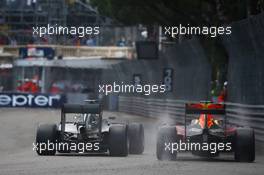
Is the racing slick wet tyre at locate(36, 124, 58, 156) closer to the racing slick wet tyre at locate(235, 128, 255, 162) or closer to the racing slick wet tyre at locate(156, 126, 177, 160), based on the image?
the racing slick wet tyre at locate(156, 126, 177, 160)

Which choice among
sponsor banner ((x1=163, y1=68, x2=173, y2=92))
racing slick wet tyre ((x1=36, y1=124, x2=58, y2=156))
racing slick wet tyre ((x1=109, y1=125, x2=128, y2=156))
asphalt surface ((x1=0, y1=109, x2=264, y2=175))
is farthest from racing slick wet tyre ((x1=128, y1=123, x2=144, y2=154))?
sponsor banner ((x1=163, y1=68, x2=173, y2=92))

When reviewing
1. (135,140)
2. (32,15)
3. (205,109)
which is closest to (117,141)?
(135,140)

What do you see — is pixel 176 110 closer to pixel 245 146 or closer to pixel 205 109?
pixel 205 109

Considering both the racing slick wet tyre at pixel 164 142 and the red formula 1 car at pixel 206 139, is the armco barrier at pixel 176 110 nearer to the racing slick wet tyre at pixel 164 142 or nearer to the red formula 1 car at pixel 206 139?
the red formula 1 car at pixel 206 139

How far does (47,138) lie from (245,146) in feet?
11.9

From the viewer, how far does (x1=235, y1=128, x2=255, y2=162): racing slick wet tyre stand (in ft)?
53.8

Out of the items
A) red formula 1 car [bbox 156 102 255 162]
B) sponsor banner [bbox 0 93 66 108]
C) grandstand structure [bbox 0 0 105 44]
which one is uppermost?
grandstand structure [bbox 0 0 105 44]

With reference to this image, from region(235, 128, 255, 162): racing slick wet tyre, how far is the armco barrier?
386 cm

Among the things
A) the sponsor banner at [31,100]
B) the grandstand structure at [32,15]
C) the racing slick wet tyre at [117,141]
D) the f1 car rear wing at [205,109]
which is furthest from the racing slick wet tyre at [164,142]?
the sponsor banner at [31,100]

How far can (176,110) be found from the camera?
31219 millimetres

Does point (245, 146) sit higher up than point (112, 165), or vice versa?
point (245, 146)

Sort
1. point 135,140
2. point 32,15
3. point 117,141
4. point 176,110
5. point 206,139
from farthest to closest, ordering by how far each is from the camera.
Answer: point 32,15
point 176,110
point 135,140
point 117,141
point 206,139

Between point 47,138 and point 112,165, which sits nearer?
point 112,165

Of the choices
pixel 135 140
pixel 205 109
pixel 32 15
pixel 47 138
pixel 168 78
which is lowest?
pixel 135 140
